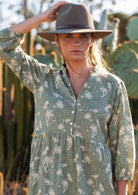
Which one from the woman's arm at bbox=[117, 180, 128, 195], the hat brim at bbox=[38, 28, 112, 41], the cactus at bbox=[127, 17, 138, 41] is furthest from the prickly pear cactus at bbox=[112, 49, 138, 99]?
the woman's arm at bbox=[117, 180, 128, 195]

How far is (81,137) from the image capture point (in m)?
1.75

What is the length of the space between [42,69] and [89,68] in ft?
0.79

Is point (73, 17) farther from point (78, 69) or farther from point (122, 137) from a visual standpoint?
point (122, 137)

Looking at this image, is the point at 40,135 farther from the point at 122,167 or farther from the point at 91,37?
the point at 91,37

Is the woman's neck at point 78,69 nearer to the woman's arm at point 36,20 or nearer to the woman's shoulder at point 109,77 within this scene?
the woman's shoulder at point 109,77

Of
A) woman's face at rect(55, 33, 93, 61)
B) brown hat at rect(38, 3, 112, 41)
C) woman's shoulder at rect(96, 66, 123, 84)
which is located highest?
brown hat at rect(38, 3, 112, 41)

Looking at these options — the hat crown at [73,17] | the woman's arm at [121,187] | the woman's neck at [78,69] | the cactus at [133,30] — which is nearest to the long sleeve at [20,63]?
the woman's neck at [78,69]

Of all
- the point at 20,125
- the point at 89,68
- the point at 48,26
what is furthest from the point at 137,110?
the point at 48,26

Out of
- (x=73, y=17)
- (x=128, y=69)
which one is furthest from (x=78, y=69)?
(x=128, y=69)

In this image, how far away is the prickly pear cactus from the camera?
13.0 feet

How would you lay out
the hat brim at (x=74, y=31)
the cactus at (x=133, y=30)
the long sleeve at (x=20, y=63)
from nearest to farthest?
the hat brim at (x=74, y=31), the long sleeve at (x=20, y=63), the cactus at (x=133, y=30)

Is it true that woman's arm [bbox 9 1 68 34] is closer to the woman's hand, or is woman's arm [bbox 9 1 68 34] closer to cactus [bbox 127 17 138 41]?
the woman's hand

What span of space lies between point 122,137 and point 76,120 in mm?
246

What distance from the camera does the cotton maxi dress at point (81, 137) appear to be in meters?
1.75
